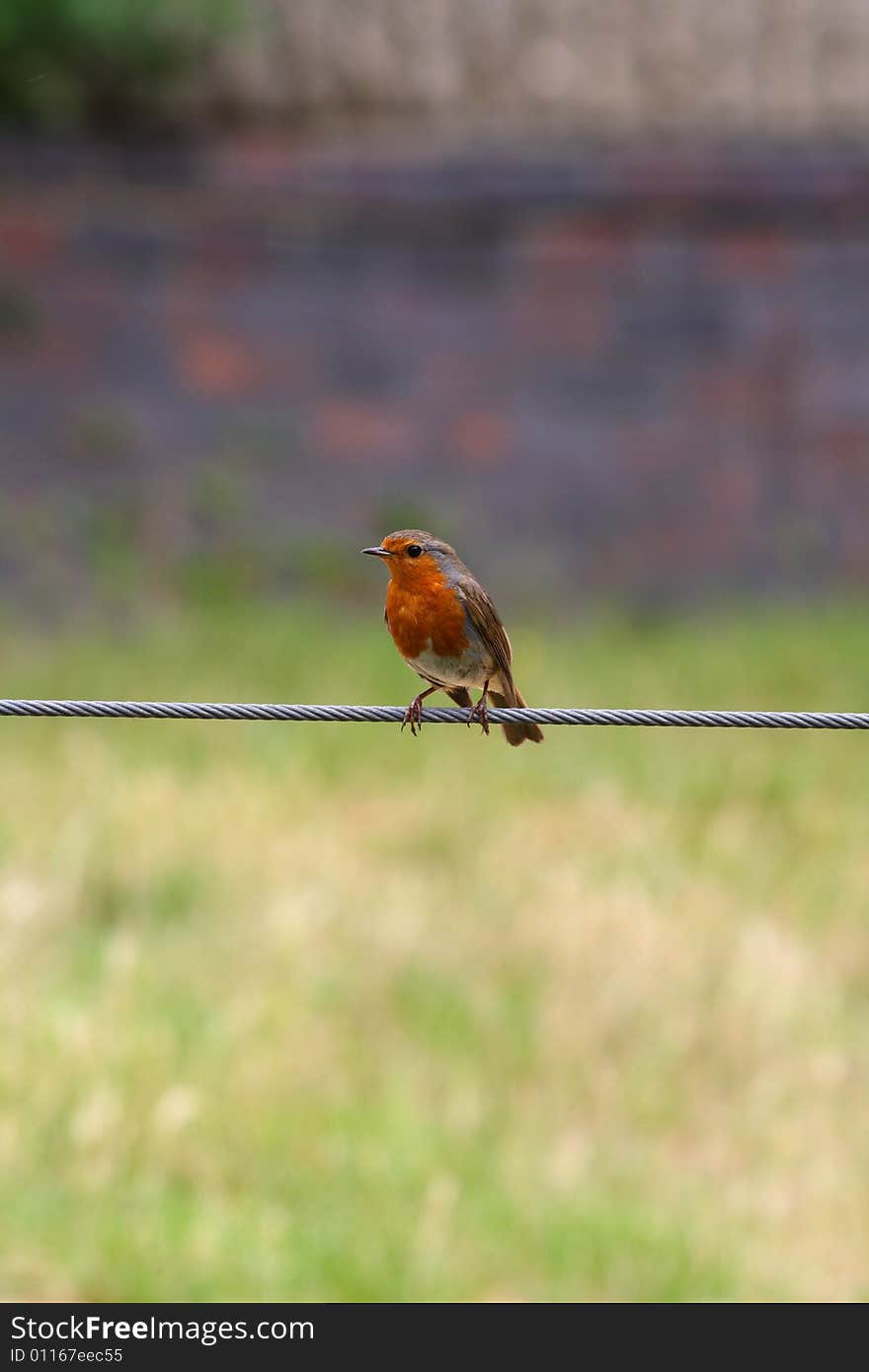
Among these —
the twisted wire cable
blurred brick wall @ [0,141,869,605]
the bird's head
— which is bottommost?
the twisted wire cable

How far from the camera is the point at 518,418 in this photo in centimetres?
916

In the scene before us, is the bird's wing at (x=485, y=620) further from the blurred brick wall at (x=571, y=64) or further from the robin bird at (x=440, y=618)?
the blurred brick wall at (x=571, y=64)

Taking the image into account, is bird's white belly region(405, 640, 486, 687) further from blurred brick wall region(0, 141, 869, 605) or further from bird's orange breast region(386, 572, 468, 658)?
blurred brick wall region(0, 141, 869, 605)

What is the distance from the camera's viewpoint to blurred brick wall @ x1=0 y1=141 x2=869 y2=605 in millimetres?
8875

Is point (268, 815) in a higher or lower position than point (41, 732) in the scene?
Answer: lower

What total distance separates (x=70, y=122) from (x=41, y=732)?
3.25 meters

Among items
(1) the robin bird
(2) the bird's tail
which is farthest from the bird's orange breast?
(2) the bird's tail

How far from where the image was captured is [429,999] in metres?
5.20

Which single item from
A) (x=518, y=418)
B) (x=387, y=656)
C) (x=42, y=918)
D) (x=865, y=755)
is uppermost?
(x=518, y=418)

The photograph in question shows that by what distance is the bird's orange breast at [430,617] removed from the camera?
3574mm

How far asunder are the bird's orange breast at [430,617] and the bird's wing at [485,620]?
0.8 inches

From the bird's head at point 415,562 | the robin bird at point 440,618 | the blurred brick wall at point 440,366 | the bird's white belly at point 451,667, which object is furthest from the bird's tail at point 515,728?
the blurred brick wall at point 440,366

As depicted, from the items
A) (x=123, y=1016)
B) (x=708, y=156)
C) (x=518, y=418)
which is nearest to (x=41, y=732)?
(x=123, y=1016)
